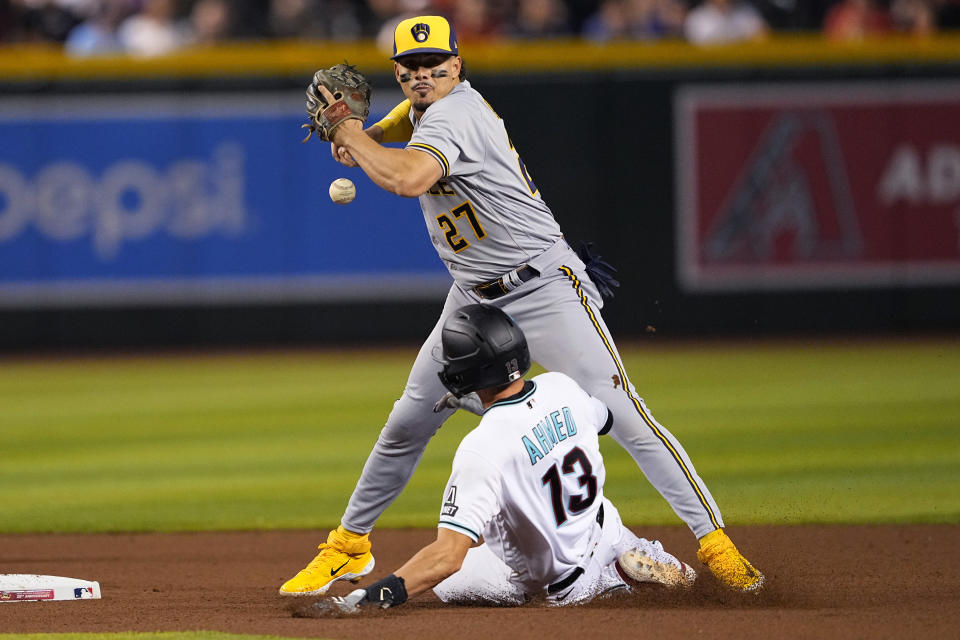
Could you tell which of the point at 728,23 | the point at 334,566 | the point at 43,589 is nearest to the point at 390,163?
the point at 334,566

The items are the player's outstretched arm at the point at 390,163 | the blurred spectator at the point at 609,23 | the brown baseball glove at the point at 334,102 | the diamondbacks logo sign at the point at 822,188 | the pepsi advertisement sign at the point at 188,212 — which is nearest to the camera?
the player's outstretched arm at the point at 390,163

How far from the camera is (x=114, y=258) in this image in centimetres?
1387

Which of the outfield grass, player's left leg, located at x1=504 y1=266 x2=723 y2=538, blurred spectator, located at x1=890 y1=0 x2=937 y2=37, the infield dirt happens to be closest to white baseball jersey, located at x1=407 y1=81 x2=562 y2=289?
player's left leg, located at x1=504 y1=266 x2=723 y2=538

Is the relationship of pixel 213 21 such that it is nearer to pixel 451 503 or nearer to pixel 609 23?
pixel 609 23

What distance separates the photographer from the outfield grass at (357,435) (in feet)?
24.6

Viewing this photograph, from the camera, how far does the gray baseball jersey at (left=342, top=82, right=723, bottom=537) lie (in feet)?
16.1

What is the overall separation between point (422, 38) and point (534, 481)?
5.37 ft

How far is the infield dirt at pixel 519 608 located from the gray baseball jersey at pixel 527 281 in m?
0.48

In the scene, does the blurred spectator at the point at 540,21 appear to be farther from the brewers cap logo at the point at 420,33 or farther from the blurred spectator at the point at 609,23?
the brewers cap logo at the point at 420,33

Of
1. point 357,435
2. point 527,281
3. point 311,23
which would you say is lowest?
point 357,435

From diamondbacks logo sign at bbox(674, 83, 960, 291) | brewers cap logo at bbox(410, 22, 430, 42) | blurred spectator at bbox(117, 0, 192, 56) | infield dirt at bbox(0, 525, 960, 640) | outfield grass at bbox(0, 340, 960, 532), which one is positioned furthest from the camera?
blurred spectator at bbox(117, 0, 192, 56)

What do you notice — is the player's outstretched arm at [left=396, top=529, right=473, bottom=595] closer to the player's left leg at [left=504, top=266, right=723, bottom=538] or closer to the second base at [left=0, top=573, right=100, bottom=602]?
the player's left leg at [left=504, top=266, right=723, bottom=538]

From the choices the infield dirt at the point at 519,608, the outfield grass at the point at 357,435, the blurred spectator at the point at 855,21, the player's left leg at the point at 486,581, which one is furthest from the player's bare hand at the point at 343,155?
the blurred spectator at the point at 855,21

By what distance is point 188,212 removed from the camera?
548 inches
